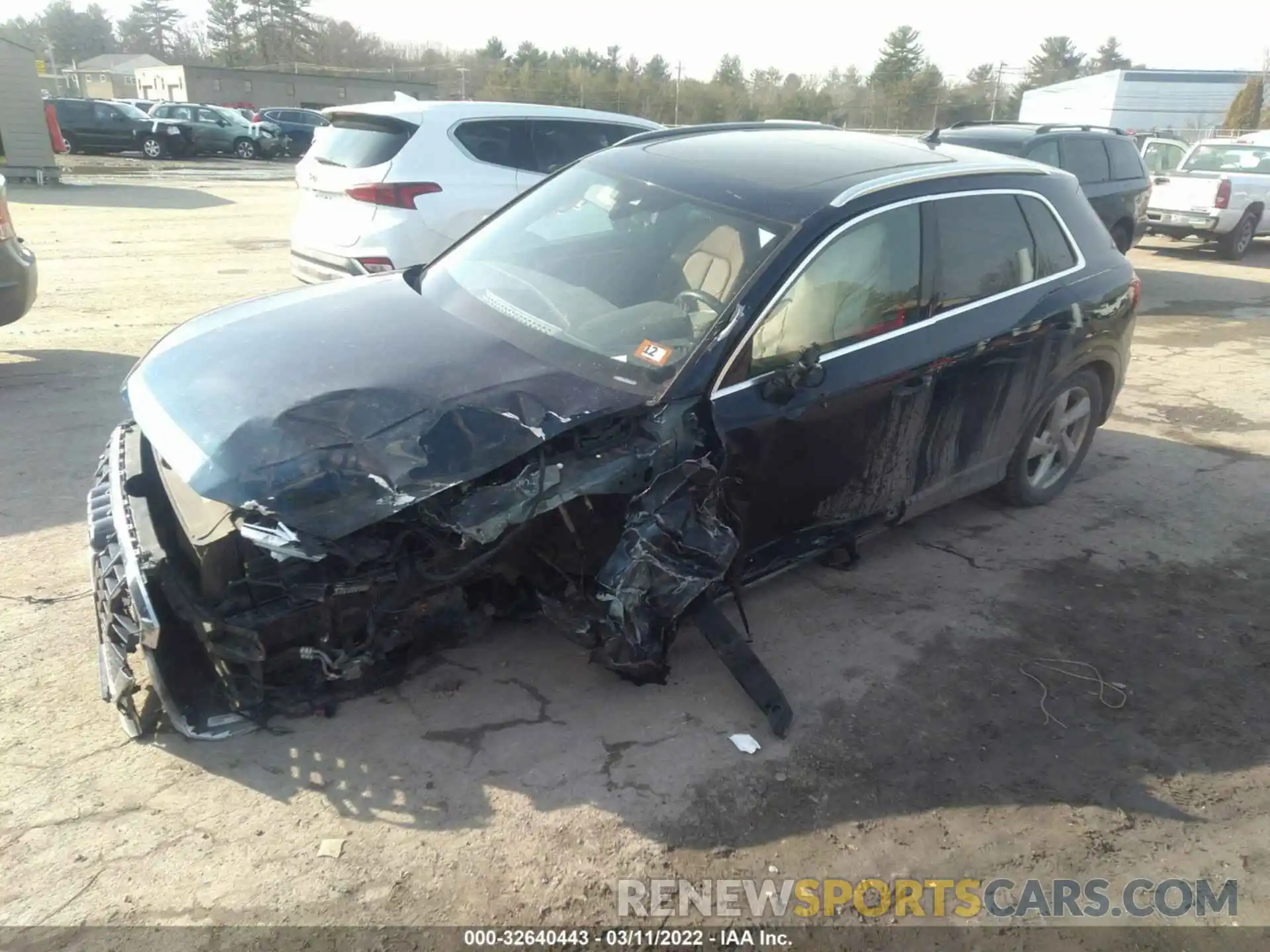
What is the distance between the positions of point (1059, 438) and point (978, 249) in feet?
4.66

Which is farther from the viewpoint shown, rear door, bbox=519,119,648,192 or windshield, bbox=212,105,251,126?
windshield, bbox=212,105,251,126

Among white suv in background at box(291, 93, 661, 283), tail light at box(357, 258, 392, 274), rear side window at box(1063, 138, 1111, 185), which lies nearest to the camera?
tail light at box(357, 258, 392, 274)

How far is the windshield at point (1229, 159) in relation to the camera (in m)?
14.4

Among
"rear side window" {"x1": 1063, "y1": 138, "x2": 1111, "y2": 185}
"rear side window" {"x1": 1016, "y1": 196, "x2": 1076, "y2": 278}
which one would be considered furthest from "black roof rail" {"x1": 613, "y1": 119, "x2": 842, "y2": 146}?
"rear side window" {"x1": 1063, "y1": 138, "x2": 1111, "y2": 185}

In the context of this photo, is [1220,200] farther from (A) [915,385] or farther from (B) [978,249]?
(A) [915,385]

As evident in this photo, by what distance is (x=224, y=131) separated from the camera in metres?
30.0

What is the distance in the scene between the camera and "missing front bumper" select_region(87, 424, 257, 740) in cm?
274

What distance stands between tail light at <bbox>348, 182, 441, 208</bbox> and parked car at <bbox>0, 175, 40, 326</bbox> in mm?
2254

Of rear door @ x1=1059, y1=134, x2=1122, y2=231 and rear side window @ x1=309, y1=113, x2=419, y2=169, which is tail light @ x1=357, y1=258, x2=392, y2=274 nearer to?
rear side window @ x1=309, y1=113, x2=419, y2=169

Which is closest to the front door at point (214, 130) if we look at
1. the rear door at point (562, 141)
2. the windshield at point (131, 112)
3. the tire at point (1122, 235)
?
the windshield at point (131, 112)

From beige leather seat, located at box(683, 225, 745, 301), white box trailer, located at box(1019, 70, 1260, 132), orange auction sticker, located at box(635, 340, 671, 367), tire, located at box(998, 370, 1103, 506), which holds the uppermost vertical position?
white box trailer, located at box(1019, 70, 1260, 132)

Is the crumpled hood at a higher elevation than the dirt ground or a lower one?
higher

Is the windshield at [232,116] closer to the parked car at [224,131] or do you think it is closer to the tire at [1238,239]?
the parked car at [224,131]

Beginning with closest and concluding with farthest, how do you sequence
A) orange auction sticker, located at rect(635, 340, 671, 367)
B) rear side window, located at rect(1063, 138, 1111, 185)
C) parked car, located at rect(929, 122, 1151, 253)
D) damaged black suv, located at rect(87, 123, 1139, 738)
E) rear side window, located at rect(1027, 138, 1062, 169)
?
damaged black suv, located at rect(87, 123, 1139, 738), orange auction sticker, located at rect(635, 340, 671, 367), rear side window, located at rect(1027, 138, 1062, 169), parked car, located at rect(929, 122, 1151, 253), rear side window, located at rect(1063, 138, 1111, 185)
